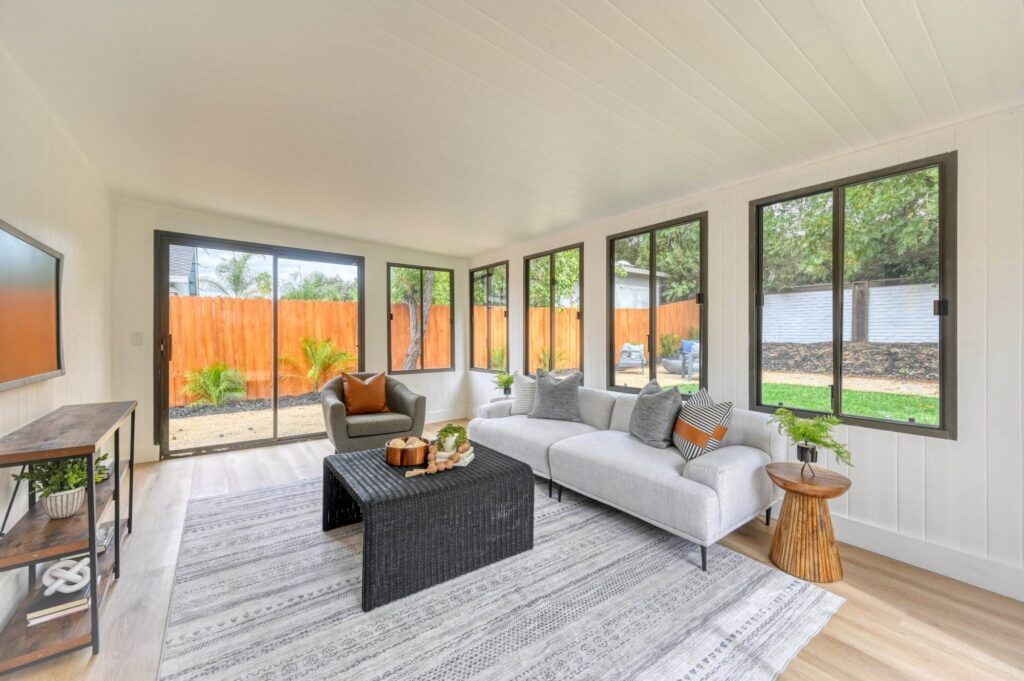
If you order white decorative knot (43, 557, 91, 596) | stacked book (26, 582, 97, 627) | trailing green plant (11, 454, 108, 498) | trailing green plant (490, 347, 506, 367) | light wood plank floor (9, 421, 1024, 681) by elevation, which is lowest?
light wood plank floor (9, 421, 1024, 681)

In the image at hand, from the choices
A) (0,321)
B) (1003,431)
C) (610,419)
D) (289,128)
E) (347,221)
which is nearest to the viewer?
(0,321)

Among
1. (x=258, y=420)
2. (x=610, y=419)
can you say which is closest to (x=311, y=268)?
(x=258, y=420)

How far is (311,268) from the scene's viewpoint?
498 cm

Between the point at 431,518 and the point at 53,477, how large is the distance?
1.63m

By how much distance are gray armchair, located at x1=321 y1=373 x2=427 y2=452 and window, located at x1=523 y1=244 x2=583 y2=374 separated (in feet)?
5.30

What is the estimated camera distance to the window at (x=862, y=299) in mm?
2402

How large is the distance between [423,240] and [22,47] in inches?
142

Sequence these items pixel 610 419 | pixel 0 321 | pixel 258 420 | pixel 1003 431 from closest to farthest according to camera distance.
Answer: pixel 0 321
pixel 1003 431
pixel 610 419
pixel 258 420

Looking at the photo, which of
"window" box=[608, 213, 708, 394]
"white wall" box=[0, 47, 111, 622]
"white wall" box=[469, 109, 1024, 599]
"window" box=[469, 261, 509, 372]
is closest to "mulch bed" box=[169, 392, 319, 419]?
"white wall" box=[0, 47, 111, 622]

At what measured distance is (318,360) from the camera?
5.02 metres

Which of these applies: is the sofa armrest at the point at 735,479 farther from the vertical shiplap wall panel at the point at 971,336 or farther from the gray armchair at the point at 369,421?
the gray armchair at the point at 369,421

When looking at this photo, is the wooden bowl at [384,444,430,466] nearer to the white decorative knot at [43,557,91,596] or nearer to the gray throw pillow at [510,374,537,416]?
the white decorative knot at [43,557,91,596]

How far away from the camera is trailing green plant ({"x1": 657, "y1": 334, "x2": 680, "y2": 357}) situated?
3.68 m

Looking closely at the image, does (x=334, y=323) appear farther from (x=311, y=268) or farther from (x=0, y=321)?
(x=0, y=321)
